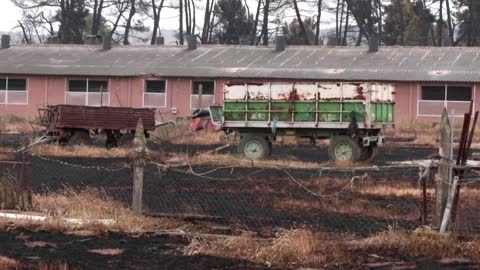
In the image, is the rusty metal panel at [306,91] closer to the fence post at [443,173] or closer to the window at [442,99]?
the fence post at [443,173]

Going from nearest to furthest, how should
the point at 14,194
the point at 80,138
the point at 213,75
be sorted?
the point at 14,194
the point at 80,138
the point at 213,75

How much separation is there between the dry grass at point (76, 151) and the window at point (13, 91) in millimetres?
25723

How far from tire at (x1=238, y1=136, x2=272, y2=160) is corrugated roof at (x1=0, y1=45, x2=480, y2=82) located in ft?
68.1

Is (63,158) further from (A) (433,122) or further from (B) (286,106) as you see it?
(A) (433,122)

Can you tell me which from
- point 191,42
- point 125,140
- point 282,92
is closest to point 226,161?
point 282,92

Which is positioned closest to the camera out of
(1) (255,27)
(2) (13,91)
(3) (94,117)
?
(3) (94,117)

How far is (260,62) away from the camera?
48.4m

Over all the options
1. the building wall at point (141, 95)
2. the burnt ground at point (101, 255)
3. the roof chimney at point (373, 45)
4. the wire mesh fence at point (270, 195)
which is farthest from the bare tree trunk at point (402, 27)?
the burnt ground at point (101, 255)

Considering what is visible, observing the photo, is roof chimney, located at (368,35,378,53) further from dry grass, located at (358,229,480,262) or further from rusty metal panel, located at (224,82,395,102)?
dry grass, located at (358,229,480,262)

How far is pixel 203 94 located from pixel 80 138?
2061 cm

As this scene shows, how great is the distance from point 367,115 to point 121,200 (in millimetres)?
10568

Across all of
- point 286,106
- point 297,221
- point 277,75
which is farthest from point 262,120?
point 277,75

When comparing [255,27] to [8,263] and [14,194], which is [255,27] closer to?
[14,194]

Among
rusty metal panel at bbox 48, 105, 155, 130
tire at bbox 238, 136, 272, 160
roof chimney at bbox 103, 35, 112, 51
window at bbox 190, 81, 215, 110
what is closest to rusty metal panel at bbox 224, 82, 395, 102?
tire at bbox 238, 136, 272, 160
